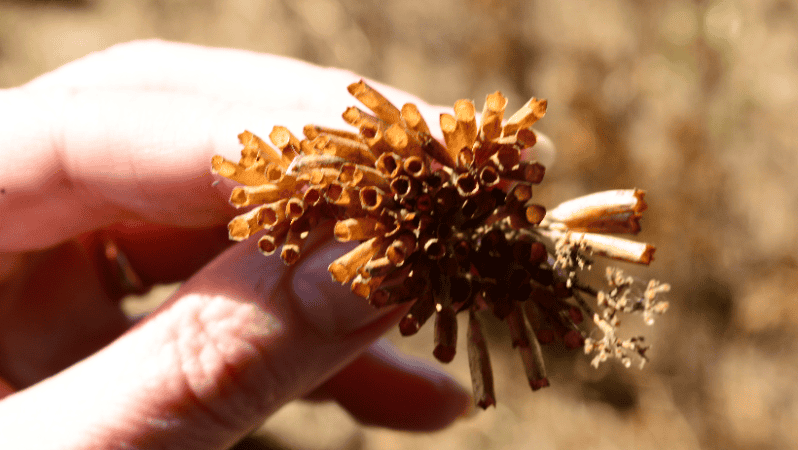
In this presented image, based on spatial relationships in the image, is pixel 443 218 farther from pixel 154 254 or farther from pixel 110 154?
pixel 154 254

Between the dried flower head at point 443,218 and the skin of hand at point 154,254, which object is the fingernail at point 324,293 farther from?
the dried flower head at point 443,218

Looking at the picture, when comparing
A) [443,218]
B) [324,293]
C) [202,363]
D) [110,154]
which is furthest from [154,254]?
[443,218]

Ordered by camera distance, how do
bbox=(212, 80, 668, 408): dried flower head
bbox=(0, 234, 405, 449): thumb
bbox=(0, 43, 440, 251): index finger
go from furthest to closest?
1. bbox=(0, 43, 440, 251): index finger
2. bbox=(0, 234, 405, 449): thumb
3. bbox=(212, 80, 668, 408): dried flower head

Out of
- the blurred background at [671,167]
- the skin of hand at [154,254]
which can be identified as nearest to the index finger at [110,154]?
the skin of hand at [154,254]

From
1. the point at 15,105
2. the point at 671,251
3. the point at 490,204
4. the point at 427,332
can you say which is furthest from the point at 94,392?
the point at 671,251

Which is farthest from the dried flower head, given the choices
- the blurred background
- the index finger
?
the blurred background

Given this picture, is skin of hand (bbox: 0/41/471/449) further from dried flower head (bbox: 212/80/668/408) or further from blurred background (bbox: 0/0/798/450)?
blurred background (bbox: 0/0/798/450)

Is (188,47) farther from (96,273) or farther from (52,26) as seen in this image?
(52,26)
